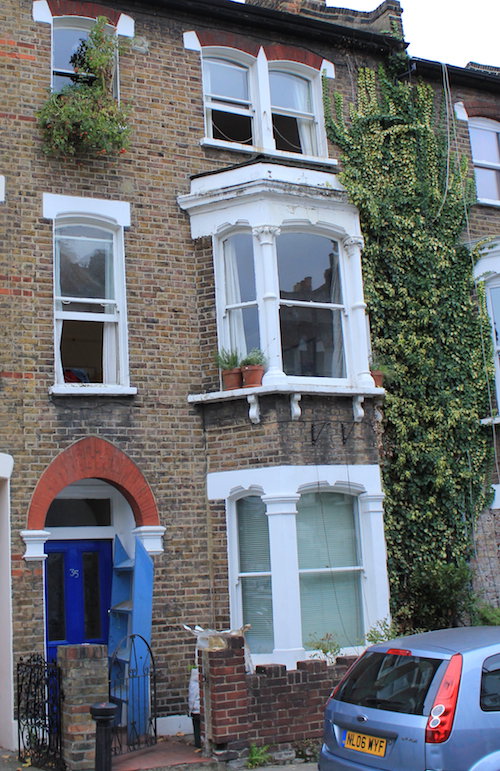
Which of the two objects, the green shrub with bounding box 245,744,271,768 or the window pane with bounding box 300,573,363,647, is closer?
the green shrub with bounding box 245,744,271,768

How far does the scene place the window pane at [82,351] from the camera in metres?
11.4

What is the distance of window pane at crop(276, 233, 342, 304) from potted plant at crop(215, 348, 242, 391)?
113 cm

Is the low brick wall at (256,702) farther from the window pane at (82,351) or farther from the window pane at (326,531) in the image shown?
the window pane at (82,351)

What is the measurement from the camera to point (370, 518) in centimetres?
1170

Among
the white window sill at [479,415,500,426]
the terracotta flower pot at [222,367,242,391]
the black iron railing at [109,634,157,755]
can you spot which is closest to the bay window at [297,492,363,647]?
the terracotta flower pot at [222,367,242,391]

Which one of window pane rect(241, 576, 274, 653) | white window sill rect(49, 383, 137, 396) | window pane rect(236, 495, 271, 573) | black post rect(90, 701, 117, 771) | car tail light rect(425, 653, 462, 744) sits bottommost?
black post rect(90, 701, 117, 771)

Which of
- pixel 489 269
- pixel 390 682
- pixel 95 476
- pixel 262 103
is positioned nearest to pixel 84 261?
pixel 95 476

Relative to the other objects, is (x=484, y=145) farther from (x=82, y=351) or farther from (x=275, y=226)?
(x=82, y=351)

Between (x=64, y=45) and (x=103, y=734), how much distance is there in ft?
30.0

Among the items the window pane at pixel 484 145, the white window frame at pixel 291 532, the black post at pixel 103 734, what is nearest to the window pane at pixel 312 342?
the white window frame at pixel 291 532

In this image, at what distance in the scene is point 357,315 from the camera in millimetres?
12305

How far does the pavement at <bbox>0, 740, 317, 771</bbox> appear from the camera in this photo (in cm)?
850

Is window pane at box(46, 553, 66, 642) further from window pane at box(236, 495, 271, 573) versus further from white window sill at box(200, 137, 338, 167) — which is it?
white window sill at box(200, 137, 338, 167)

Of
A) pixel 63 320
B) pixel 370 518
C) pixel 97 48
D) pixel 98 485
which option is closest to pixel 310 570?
pixel 370 518
